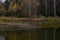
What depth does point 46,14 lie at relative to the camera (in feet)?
120

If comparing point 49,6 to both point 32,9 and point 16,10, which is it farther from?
point 16,10

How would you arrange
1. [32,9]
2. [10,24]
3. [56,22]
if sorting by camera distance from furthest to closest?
[32,9], [56,22], [10,24]

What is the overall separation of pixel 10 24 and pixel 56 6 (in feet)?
35.4

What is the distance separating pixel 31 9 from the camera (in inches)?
1437

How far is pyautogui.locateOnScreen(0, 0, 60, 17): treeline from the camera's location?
3644cm

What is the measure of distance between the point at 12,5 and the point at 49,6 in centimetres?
642

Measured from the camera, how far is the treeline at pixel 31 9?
3644cm

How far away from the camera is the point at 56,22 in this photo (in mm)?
31859

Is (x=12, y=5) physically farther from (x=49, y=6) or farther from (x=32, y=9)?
(x=49, y=6)

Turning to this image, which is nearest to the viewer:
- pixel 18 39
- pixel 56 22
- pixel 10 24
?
pixel 18 39

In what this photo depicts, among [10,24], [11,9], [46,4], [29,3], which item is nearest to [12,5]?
[11,9]

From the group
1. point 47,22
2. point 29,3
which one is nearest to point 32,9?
point 29,3

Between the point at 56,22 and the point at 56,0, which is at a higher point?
the point at 56,0

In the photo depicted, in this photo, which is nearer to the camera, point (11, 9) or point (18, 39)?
point (18, 39)
